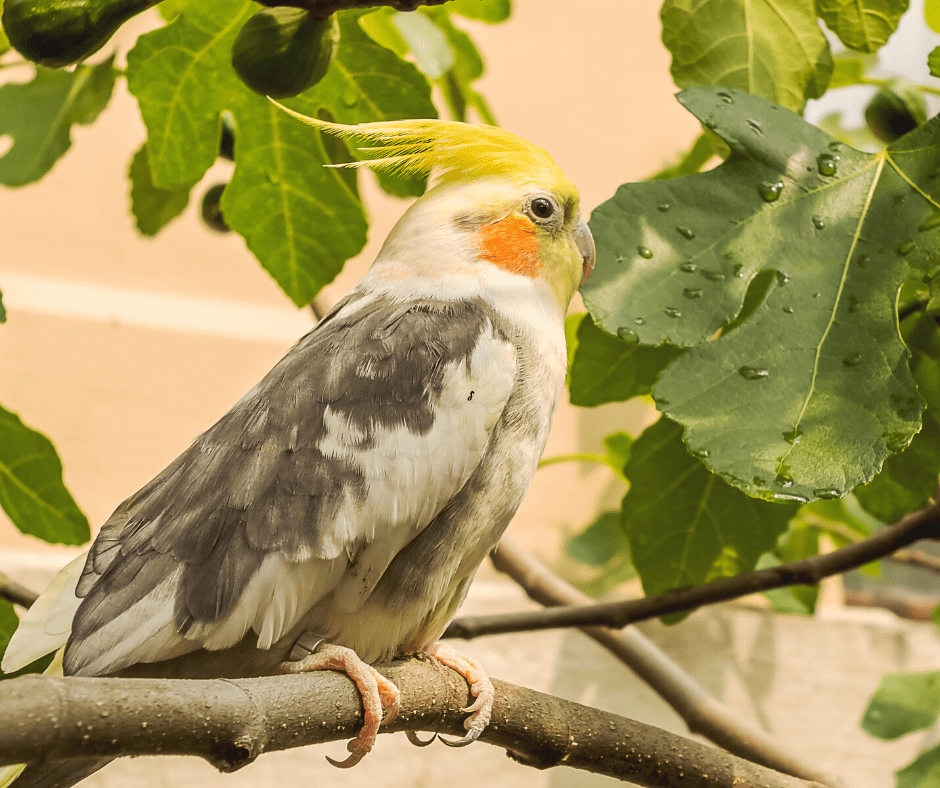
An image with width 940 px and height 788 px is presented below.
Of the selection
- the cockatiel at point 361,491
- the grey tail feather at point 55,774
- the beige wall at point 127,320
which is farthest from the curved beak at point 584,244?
the beige wall at point 127,320

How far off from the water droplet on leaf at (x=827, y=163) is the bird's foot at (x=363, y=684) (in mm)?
644

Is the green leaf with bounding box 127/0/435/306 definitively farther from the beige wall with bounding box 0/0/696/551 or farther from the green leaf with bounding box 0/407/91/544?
the beige wall with bounding box 0/0/696/551

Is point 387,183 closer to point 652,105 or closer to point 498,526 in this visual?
point 498,526

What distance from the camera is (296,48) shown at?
76cm

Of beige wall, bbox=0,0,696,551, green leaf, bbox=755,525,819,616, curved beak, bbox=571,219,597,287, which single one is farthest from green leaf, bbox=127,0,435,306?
beige wall, bbox=0,0,696,551

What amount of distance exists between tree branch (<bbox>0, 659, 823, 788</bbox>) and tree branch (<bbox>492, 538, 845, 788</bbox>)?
0.91ft

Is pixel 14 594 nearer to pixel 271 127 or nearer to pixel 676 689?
pixel 271 127

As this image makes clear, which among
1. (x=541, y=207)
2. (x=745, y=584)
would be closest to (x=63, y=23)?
(x=541, y=207)

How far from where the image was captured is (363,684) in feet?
2.29

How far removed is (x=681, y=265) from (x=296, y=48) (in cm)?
41

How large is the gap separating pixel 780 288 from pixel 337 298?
175 centimetres

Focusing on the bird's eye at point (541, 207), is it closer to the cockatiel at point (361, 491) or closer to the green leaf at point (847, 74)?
the cockatiel at point (361, 491)

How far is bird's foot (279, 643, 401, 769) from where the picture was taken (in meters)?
0.69

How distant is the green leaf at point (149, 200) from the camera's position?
1312 millimetres
